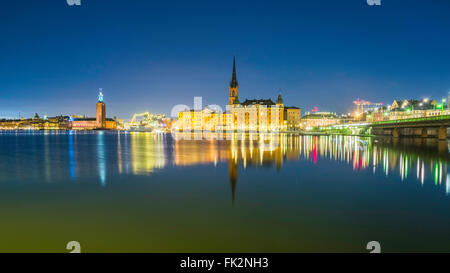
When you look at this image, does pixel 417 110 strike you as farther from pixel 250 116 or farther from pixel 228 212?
pixel 228 212

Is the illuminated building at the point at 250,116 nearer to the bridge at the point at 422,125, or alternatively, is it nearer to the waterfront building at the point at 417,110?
the waterfront building at the point at 417,110

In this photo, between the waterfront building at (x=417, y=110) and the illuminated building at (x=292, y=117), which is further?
the illuminated building at (x=292, y=117)

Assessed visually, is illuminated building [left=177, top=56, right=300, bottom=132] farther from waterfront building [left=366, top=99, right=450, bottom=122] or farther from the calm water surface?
the calm water surface

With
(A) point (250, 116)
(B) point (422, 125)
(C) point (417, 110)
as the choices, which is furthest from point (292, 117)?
(B) point (422, 125)

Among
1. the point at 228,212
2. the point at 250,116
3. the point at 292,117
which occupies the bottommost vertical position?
the point at 228,212

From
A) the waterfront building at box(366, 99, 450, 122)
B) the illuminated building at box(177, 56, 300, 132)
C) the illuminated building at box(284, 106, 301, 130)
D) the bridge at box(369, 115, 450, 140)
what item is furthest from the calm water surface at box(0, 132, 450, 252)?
the illuminated building at box(284, 106, 301, 130)

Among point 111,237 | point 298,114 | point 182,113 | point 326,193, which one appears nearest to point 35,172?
point 111,237

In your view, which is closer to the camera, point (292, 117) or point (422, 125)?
point (422, 125)

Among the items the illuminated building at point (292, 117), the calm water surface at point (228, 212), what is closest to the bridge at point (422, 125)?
the calm water surface at point (228, 212)

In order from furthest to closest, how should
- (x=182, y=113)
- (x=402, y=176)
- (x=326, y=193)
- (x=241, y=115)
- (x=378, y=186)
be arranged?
(x=182, y=113)
(x=241, y=115)
(x=402, y=176)
(x=378, y=186)
(x=326, y=193)
